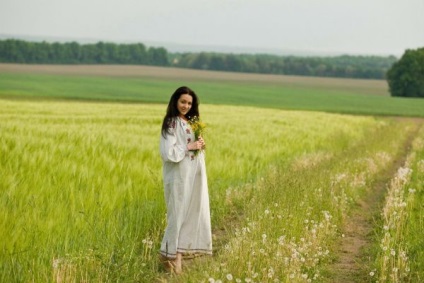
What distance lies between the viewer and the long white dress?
8.00 m

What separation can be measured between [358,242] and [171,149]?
3.75m

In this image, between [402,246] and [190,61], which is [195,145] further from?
[190,61]

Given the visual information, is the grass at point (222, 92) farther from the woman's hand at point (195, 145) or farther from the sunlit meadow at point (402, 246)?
the woman's hand at point (195, 145)

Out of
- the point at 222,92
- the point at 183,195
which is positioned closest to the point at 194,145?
the point at 183,195

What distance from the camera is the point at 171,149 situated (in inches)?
310

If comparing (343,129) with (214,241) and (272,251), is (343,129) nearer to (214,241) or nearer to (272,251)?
(214,241)

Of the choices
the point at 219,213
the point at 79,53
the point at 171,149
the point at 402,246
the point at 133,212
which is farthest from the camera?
the point at 79,53

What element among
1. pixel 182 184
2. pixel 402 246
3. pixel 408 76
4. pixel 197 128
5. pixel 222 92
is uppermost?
pixel 197 128

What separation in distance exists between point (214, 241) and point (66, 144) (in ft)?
14.7

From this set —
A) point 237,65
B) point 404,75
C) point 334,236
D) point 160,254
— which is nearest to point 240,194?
point 334,236

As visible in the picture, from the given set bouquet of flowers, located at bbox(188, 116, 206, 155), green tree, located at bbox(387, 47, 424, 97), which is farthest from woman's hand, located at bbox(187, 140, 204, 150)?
green tree, located at bbox(387, 47, 424, 97)

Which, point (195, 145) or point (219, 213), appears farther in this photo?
point (219, 213)

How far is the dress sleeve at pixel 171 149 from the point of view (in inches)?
309

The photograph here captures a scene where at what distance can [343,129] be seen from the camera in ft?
101
